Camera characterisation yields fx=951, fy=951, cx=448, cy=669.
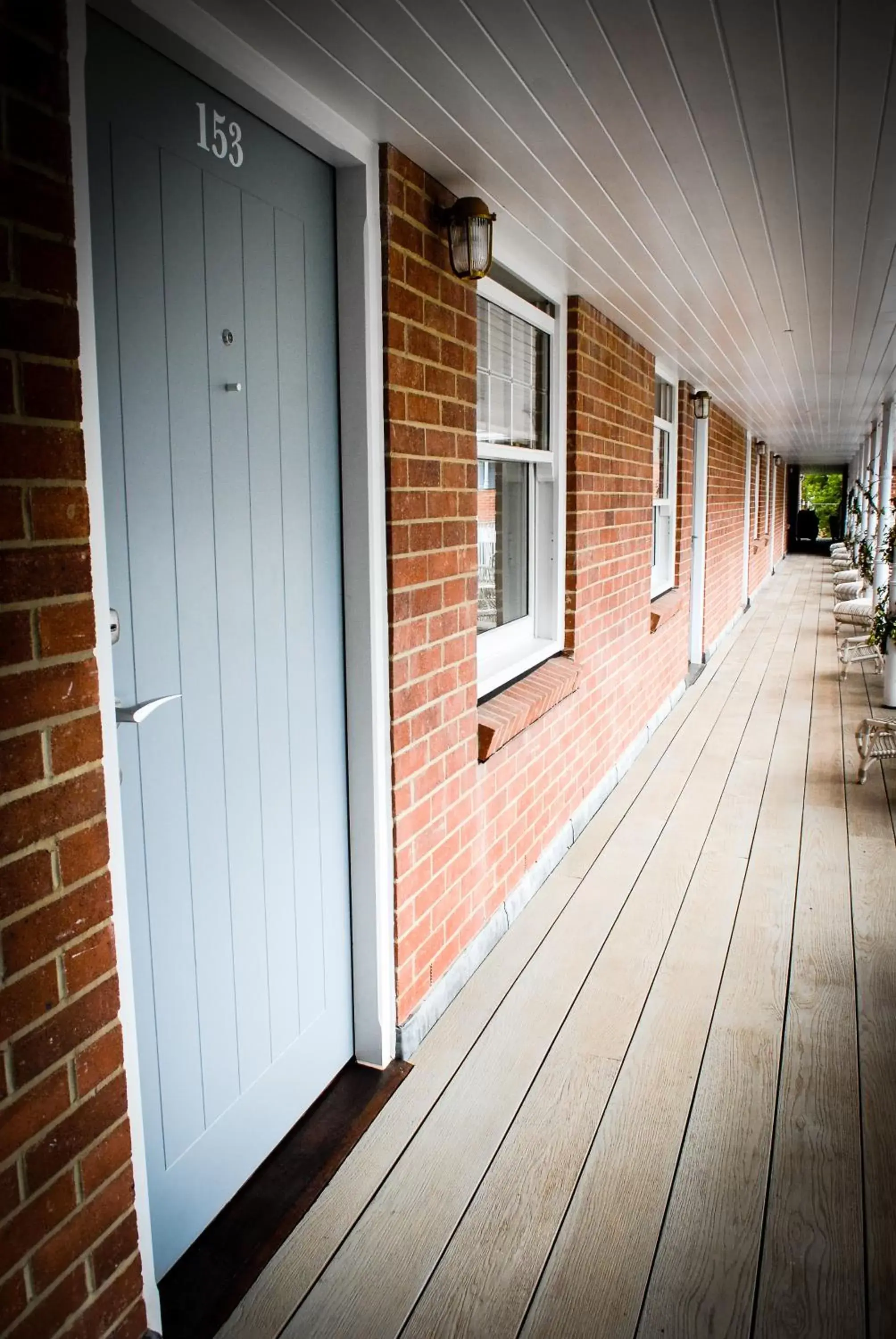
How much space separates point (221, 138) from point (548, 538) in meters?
2.57

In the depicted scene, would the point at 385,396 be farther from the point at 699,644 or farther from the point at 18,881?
the point at 699,644

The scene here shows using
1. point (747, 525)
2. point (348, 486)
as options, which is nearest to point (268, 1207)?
point (348, 486)

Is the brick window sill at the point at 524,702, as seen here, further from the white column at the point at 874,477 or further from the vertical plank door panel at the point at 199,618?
the white column at the point at 874,477

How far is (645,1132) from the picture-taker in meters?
2.49

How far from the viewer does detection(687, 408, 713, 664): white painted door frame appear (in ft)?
29.2

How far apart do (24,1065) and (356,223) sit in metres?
2.02

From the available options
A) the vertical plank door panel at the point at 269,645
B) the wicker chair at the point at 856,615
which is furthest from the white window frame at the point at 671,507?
the vertical plank door panel at the point at 269,645

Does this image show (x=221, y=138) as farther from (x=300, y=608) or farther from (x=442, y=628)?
(x=442, y=628)

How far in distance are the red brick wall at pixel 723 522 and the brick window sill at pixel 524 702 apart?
5445 mm

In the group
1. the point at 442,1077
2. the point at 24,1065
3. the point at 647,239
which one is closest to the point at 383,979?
the point at 442,1077

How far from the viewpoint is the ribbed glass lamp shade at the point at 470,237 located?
2664 mm

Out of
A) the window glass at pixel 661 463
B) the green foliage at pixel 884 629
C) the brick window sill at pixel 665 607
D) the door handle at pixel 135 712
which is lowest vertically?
the green foliage at pixel 884 629

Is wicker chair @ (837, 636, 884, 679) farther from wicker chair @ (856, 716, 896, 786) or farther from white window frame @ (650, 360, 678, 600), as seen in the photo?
wicker chair @ (856, 716, 896, 786)

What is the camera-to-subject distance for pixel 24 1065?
1.44 metres
